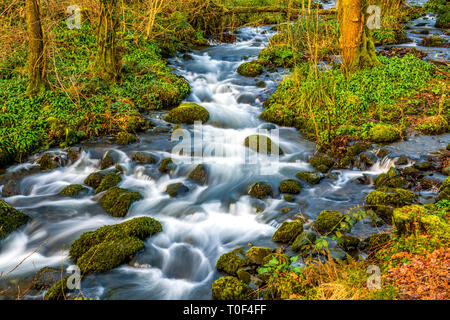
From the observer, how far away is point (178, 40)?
15.7 meters

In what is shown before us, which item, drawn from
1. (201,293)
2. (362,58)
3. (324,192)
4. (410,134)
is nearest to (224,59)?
(362,58)

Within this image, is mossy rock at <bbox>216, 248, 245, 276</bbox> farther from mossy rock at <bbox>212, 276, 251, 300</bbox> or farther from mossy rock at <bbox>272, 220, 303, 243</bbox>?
mossy rock at <bbox>272, 220, 303, 243</bbox>

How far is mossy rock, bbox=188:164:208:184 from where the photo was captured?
314 inches

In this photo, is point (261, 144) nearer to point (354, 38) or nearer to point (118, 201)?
point (118, 201)

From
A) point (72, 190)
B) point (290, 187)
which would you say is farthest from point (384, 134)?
point (72, 190)

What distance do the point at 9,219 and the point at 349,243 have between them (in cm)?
550

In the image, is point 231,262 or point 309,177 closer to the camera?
point 231,262

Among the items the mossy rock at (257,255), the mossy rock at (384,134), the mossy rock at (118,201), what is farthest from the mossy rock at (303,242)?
the mossy rock at (384,134)

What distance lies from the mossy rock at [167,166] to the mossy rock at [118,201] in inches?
43.3

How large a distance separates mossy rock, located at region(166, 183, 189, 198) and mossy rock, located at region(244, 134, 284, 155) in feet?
7.91

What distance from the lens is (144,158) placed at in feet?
28.0

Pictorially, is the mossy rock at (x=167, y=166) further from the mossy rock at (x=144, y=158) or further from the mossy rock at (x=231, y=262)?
the mossy rock at (x=231, y=262)

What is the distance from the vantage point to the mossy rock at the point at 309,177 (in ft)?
24.8
